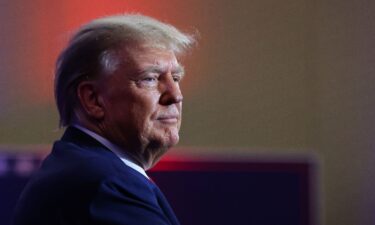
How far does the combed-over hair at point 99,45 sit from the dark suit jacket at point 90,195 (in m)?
0.12

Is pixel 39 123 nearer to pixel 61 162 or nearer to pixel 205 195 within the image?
pixel 205 195

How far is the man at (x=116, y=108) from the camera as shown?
972 millimetres

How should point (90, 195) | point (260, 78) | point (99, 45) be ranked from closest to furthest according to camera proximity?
point (90, 195) → point (99, 45) → point (260, 78)

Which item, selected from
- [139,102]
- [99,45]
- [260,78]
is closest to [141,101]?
[139,102]

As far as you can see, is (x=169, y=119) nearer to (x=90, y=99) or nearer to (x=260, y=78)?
(x=90, y=99)

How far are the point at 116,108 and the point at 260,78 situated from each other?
4.43 ft

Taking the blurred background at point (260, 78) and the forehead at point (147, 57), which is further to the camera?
the blurred background at point (260, 78)

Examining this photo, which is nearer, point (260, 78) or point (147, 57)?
point (147, 57)

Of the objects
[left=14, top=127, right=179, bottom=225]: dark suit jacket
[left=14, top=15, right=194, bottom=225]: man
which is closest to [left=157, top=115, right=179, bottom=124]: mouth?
[left=14, top=15, right=194, bottom=225]: man

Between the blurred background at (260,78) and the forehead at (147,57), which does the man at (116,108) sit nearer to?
the forehead at (147,57)

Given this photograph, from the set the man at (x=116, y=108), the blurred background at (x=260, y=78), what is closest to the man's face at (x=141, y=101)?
the man at (x=116, y=108)

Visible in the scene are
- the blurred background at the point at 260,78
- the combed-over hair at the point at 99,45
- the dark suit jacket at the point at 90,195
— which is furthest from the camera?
the blurred background at the point at 260,78

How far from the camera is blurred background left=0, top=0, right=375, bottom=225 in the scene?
7.55 ft

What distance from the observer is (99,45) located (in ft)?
3.43
